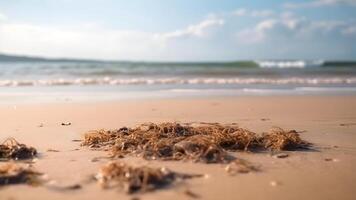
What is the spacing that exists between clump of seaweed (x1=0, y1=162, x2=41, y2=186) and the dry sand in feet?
0.38

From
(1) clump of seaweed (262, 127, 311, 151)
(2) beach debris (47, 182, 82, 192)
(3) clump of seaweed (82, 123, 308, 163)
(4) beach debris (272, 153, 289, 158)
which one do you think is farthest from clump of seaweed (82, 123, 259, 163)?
(2) beach debris (47, 182, 82, 192)

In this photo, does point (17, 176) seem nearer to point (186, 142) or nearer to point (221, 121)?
point (186, 142)

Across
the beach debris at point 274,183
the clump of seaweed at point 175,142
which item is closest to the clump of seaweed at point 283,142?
the clump of seaweed at point 175,142

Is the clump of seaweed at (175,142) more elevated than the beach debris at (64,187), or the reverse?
the clump of seaweed at (175,142)

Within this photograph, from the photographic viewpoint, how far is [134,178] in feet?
11.1

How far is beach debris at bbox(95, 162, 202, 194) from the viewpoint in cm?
334

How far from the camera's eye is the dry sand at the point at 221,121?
3340 millimetres

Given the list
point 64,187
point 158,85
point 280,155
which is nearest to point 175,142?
point 280,155

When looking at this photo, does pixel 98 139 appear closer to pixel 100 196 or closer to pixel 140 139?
pixel 140 139

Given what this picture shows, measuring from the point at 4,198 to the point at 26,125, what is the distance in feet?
12.7

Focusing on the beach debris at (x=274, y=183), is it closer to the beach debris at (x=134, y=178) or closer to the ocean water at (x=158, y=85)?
the beach debris at (x=134, y=178)

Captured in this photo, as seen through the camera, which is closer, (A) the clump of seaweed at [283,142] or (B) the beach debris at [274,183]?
(B) the beach debris at [274,183]

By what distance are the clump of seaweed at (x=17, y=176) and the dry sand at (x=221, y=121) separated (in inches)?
4.6

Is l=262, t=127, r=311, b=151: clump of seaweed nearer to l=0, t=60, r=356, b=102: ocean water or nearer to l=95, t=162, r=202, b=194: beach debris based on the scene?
l=95, t=162, r=202, b=194: beach debris
